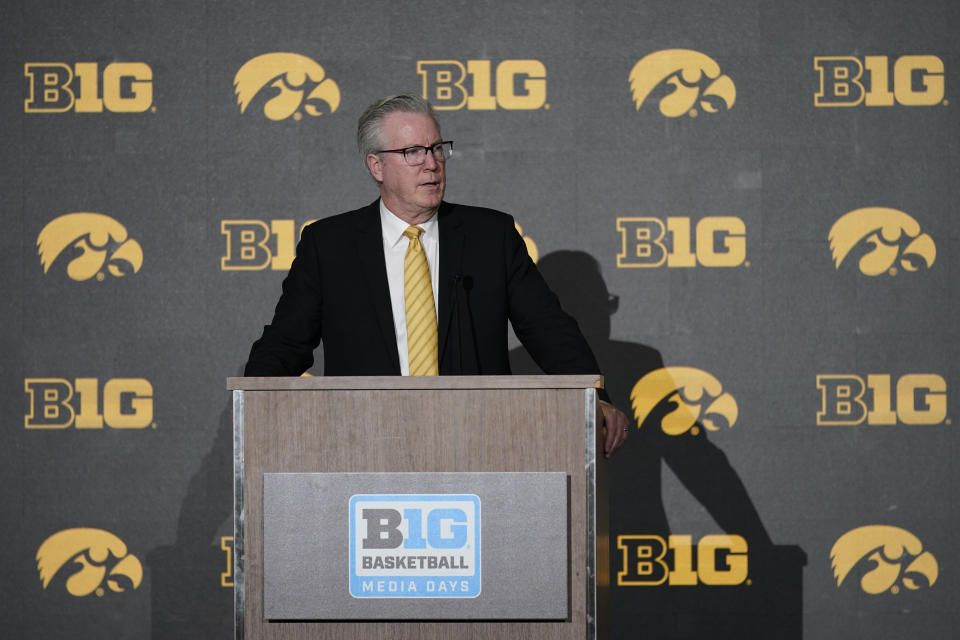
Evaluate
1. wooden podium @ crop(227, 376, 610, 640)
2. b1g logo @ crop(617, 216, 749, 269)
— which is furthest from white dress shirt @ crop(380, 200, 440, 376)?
b1g logo @ crop(617, 216, 749, 269)

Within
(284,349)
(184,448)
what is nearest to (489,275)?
(284,349)

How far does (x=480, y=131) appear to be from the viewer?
372 cm

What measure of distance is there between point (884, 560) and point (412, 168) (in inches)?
92.1

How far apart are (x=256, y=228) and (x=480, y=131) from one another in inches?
34.5

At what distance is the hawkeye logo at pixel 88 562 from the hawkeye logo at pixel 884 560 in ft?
8.21

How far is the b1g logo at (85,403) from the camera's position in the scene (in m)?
3.70

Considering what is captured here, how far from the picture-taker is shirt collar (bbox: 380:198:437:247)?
251 cm

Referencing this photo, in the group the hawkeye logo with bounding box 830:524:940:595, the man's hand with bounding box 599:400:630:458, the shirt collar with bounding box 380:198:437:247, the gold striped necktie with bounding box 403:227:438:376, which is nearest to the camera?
the man's hand with bounding box 599:400:630:458

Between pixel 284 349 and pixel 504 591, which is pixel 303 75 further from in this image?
pixel 504 591

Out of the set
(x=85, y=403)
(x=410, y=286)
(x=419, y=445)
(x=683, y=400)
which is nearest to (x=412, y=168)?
(x=410, y=286)

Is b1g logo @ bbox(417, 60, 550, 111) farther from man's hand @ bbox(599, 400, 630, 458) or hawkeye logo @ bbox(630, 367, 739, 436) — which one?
man's hand @ bbox(599, 400, 630, 458)

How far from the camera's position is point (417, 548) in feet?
5.52

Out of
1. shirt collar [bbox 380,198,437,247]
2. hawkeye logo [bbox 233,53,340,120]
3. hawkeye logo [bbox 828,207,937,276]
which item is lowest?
shirt collar [bbox 380,198,437,247]

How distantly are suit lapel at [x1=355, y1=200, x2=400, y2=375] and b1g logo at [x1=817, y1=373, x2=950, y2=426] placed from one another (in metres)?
1.91
